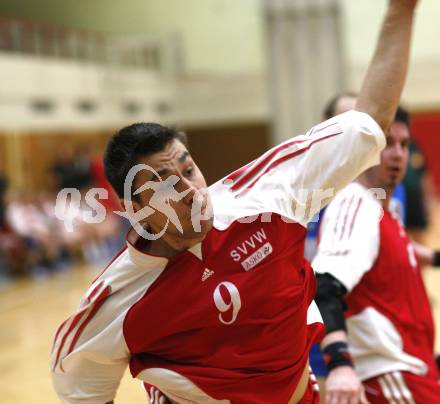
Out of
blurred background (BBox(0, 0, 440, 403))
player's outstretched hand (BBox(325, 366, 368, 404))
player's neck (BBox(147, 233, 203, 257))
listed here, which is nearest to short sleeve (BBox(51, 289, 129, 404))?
player's neck (BBox(147, 233, 203, 257))

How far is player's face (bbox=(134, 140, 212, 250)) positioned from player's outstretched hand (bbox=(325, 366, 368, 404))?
61cm

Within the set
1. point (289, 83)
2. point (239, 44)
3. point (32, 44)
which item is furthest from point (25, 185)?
point (239, 44)

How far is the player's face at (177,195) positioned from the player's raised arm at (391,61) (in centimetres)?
46

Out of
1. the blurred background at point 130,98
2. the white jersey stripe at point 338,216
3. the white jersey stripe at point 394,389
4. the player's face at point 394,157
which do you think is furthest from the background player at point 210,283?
the blurred background at point 130,98

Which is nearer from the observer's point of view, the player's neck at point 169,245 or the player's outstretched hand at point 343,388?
the player's neck at point 169,245

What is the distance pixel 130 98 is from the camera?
19516 mm

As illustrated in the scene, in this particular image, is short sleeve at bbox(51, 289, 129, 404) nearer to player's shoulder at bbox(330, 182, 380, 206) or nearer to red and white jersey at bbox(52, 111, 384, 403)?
red and white jersey at bbox(52, 111, 384, 403)

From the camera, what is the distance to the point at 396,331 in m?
2.62

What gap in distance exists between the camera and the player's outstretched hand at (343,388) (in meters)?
2.16

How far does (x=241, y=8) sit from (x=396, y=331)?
62.0 ft

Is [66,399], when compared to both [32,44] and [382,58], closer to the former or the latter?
[382,58]

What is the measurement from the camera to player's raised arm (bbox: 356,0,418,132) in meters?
1.82

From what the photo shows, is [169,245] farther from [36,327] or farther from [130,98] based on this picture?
[130,98]

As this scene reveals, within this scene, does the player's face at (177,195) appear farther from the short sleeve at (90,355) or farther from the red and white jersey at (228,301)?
the short sleeve at (90,355)
